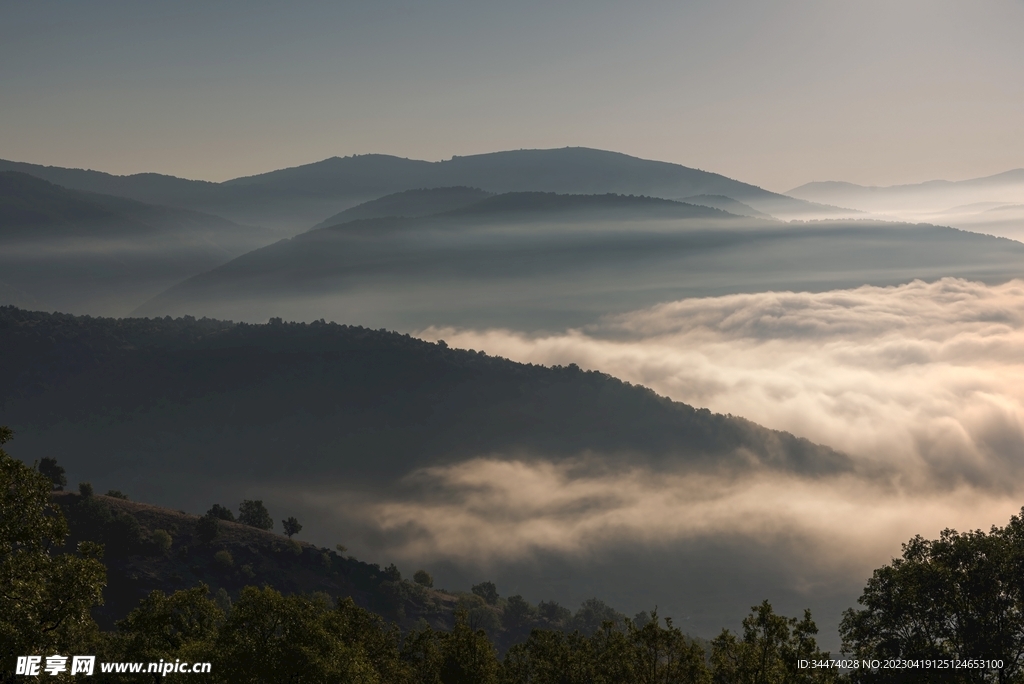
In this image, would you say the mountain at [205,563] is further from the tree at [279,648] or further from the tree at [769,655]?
the tree at [769,655]

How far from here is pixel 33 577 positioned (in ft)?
89.1

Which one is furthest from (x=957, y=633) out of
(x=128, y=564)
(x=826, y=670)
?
(x=128, y=564)

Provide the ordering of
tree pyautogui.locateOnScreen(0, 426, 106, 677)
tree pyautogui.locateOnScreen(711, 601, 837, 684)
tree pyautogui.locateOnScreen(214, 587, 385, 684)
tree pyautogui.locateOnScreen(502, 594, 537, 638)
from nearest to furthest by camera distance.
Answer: tree pyautogui.locateOnScreen(0, 426, 106, 677)
tree pyautogui.locateOnScreen(711, 601, 837, 684)
tree pyautogui.locateOnScreen(214, 587, 385, 684)
tree pyautogui.locateOnScreen(502, 594, 537, 638)

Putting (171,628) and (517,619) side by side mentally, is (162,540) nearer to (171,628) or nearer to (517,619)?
(517,619)

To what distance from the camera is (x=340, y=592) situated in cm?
16275

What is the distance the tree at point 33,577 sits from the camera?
26.4 metres

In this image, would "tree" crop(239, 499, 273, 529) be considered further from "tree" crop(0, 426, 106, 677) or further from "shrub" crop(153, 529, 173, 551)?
"tree" crop(0, 426, 106, 677)

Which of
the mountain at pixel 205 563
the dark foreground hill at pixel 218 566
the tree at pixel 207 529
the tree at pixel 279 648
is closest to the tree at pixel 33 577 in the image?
the tree at pixel 279 648

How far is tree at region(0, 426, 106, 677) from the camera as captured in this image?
86.5ft

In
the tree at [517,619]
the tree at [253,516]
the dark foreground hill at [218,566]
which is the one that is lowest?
the tree at [517,619]

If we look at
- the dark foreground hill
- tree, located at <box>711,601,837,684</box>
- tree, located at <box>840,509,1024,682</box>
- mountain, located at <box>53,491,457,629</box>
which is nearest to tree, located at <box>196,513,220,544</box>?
the dark foreground hill

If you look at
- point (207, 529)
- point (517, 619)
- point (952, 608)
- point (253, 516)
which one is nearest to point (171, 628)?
point (952, 608)

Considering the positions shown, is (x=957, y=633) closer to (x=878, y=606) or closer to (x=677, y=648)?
(x=878, y=606)

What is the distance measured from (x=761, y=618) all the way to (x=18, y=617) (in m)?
29.8
